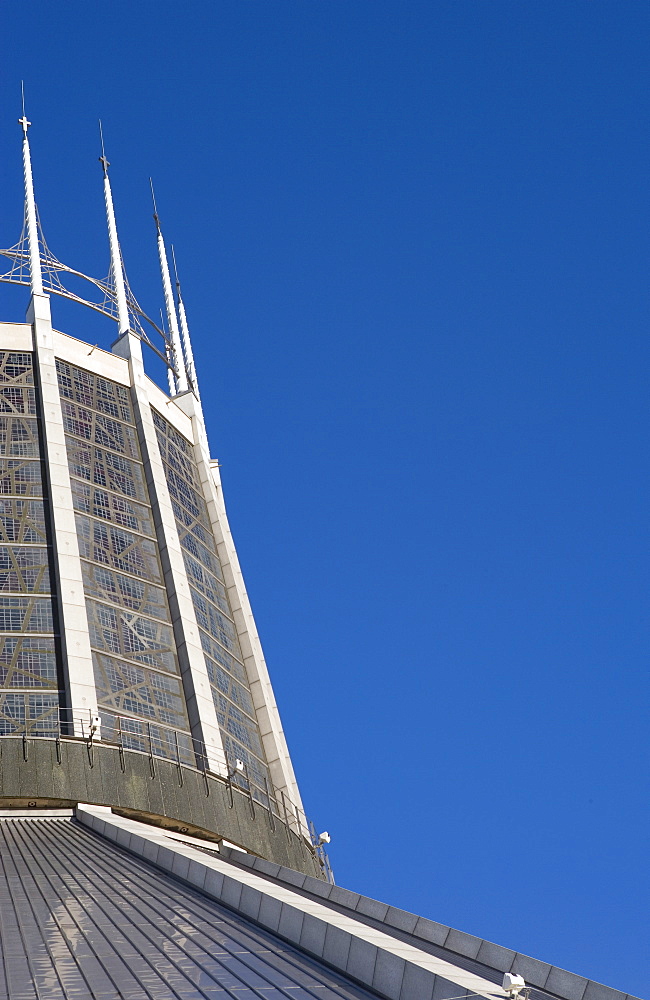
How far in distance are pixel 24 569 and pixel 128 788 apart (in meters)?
8.02

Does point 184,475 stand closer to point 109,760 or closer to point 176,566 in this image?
point 176,566

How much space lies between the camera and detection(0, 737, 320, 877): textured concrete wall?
101 ft

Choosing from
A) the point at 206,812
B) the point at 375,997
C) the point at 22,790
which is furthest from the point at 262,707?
the point at 375,997

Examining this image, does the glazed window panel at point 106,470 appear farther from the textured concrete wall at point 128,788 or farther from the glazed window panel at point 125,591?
the textured concrete wall at point 128,788

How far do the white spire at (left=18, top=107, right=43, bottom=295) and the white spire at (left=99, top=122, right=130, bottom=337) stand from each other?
3.46m

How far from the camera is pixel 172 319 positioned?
5662 cm

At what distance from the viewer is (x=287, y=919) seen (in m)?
18.9

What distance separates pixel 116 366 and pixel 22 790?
19357 millimetres

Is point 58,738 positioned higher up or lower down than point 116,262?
lower down

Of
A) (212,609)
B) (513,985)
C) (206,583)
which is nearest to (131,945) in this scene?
(513,985)

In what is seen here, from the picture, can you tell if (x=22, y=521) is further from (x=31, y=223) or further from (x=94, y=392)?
(x=31, y=223)

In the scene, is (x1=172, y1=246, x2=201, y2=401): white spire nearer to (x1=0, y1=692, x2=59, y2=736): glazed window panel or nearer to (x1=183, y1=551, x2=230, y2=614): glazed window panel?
(x1=183, y1=551, x2=230, y2=614): glazed window panel

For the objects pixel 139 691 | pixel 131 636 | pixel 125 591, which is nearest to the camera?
pixel 139 691

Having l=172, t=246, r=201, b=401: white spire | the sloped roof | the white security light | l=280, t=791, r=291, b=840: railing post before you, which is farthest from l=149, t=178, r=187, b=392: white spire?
the white security light
